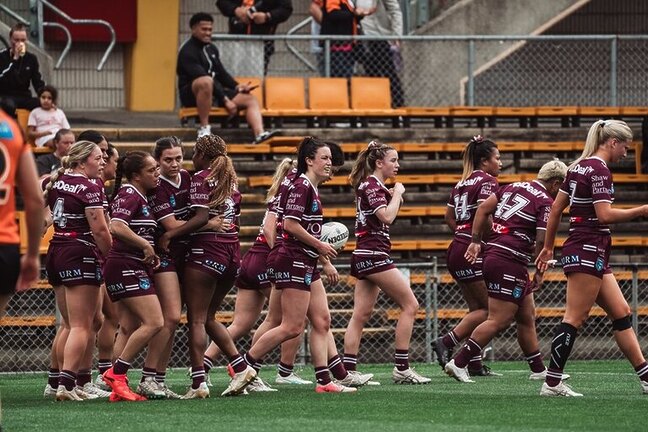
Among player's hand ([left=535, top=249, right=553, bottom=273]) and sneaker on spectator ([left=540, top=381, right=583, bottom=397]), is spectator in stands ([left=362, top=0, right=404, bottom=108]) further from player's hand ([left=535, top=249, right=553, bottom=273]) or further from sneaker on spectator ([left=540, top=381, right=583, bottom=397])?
sneaker on spectator ([left=540, top=381, right=583, bottom=397])

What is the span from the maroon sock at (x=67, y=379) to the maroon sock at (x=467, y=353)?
335 cm

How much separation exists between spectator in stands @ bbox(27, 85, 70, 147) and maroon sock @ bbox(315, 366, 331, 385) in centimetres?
728

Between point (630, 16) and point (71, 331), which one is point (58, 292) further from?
point (630, 16)

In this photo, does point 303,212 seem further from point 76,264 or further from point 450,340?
point 450,340

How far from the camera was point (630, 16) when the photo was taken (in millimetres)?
24828

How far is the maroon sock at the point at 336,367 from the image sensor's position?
12133 mm

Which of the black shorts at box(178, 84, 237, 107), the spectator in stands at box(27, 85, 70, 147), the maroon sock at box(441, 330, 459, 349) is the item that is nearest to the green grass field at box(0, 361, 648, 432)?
the maroon sock at box(441, 330, 459, 349)

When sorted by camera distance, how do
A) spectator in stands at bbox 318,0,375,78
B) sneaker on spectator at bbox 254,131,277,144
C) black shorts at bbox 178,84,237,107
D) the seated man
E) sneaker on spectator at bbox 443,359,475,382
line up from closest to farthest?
sneaker on spectator at bbox 443,359,475,382
the seated man
sneaker on spectator at bbox 254,131,277,144
black shorts at bbox 178,84,237,107
spectator in stands at bbox 318,0,375,78

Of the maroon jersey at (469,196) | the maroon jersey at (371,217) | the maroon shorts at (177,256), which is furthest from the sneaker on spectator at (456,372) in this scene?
the maroon shorts at (177,256)

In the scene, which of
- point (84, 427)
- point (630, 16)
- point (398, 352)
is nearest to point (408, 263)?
point (398, 352)

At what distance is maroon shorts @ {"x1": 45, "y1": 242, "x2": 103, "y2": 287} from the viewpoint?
36.8 ft

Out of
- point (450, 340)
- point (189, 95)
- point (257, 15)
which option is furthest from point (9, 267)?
point (257, 15)

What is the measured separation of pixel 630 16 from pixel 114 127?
900 centimetres

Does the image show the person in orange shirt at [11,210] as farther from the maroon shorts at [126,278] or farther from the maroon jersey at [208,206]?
the maroon jersey at [208,206]
